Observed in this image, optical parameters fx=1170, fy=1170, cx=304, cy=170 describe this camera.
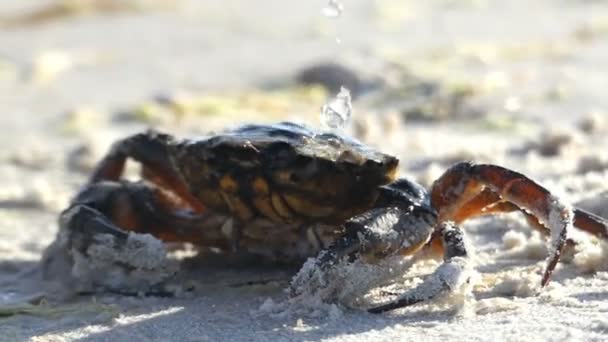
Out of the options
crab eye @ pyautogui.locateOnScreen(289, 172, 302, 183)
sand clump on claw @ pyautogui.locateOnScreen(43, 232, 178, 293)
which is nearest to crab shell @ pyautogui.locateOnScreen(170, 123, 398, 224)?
crab eye @ pyautogui.locateOnScreen(289, 172, 302, 183)

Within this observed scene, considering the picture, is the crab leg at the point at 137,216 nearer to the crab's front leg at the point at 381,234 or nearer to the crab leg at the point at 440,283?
the crab's front leg at the point at 381,234

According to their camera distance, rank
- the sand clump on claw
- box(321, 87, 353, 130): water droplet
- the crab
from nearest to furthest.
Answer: the crab, the sand clump on claw, box(321, 87, 353, 130): water droplet

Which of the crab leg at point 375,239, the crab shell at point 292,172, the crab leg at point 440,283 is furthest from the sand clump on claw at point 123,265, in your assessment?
the crab leg at point 440,283

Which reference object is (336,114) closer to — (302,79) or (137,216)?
(137,216)

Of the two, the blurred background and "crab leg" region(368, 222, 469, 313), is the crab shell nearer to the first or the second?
"crab leg" region(368, 222, 469, 313)

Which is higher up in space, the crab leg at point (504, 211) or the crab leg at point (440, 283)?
the crab leg at point (504, 211)

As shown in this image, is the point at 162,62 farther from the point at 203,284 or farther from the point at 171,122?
the point at 203,284
